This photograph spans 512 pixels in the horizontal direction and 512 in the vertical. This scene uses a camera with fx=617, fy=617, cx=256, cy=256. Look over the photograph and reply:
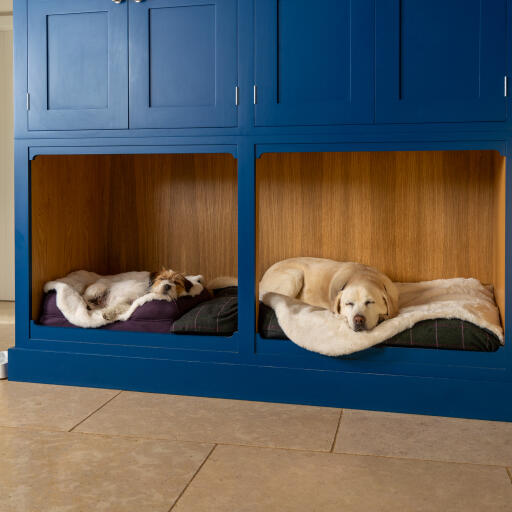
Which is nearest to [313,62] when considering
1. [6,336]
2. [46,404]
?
[46,404]

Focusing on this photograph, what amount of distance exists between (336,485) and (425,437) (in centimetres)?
57

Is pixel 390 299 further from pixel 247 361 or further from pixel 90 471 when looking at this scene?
pixel 90 471

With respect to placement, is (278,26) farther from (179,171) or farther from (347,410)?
(347,410)

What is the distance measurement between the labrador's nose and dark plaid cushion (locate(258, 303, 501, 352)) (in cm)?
15

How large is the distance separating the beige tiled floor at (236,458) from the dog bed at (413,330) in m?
0.31

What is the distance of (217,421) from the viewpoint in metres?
2.56

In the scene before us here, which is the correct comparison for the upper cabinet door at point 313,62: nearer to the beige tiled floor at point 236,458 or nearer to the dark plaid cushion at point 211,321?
the dark plaid cushion at point 211,321

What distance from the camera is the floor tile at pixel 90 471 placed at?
1.86 metres

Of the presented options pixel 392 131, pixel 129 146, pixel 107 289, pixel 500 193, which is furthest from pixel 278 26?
pixel 107 289

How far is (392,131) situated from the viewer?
8.68ft

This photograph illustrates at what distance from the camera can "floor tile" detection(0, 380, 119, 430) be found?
2.54 m

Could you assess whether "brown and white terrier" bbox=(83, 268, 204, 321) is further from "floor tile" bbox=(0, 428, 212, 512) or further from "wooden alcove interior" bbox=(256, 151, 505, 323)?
"floor tile" bbox=(0, 428, 212, 512)

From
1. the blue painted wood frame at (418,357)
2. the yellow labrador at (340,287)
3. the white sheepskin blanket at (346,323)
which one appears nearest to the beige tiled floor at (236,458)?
the blue painted wood frame at (418,357)

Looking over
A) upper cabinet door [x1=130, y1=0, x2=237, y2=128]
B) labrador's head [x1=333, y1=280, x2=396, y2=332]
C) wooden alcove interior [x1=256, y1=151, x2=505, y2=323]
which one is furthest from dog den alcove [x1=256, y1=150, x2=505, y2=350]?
upper cabinet door [x1=130, y1=0, x2=237, y2=128]
